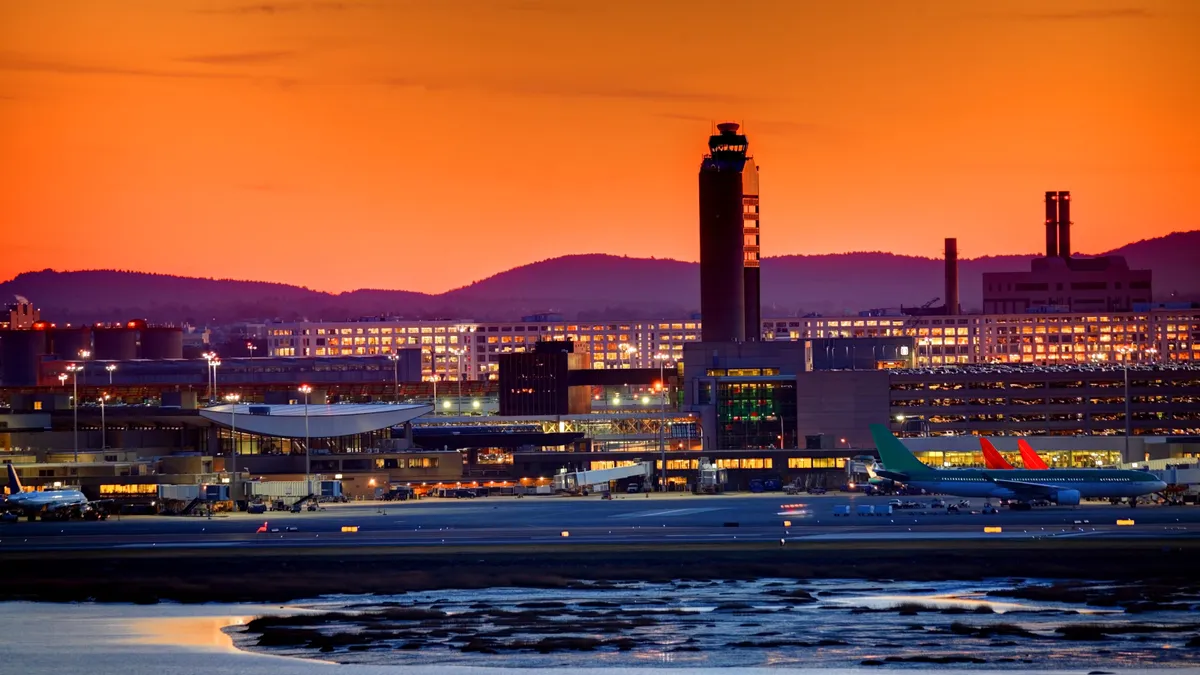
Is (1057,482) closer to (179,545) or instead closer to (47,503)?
(179,545)

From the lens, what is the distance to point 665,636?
81750 mm

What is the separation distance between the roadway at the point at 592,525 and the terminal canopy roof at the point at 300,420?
98.2 feet

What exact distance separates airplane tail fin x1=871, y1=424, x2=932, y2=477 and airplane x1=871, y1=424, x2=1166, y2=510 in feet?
0.38

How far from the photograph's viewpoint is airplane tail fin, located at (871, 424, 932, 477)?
143250 mm

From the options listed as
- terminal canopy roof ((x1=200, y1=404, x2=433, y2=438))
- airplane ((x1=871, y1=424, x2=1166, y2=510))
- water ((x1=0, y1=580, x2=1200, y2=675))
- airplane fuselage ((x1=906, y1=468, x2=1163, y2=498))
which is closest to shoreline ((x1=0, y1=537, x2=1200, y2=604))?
water ((x1=0, y1=580, x2=1200, y2=675))

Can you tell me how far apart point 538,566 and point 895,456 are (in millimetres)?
47952

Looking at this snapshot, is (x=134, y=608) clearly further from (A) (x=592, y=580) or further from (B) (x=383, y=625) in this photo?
(A) (x=592, y=580)

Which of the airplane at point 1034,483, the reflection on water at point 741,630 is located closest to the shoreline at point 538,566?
the reflection on water at point 741,630

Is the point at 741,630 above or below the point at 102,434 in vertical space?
below

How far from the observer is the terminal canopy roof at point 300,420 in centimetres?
18462

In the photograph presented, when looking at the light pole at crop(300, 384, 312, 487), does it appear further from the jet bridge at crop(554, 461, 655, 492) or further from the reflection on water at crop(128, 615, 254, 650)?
the reflection on water at crop(128, 615, 254, 650)

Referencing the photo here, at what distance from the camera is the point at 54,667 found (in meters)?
79.1

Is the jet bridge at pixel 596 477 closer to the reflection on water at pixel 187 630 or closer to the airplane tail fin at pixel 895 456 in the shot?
the airplane tail fin at pixel 895 456

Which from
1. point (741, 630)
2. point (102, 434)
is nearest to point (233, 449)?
point (102, 434)
